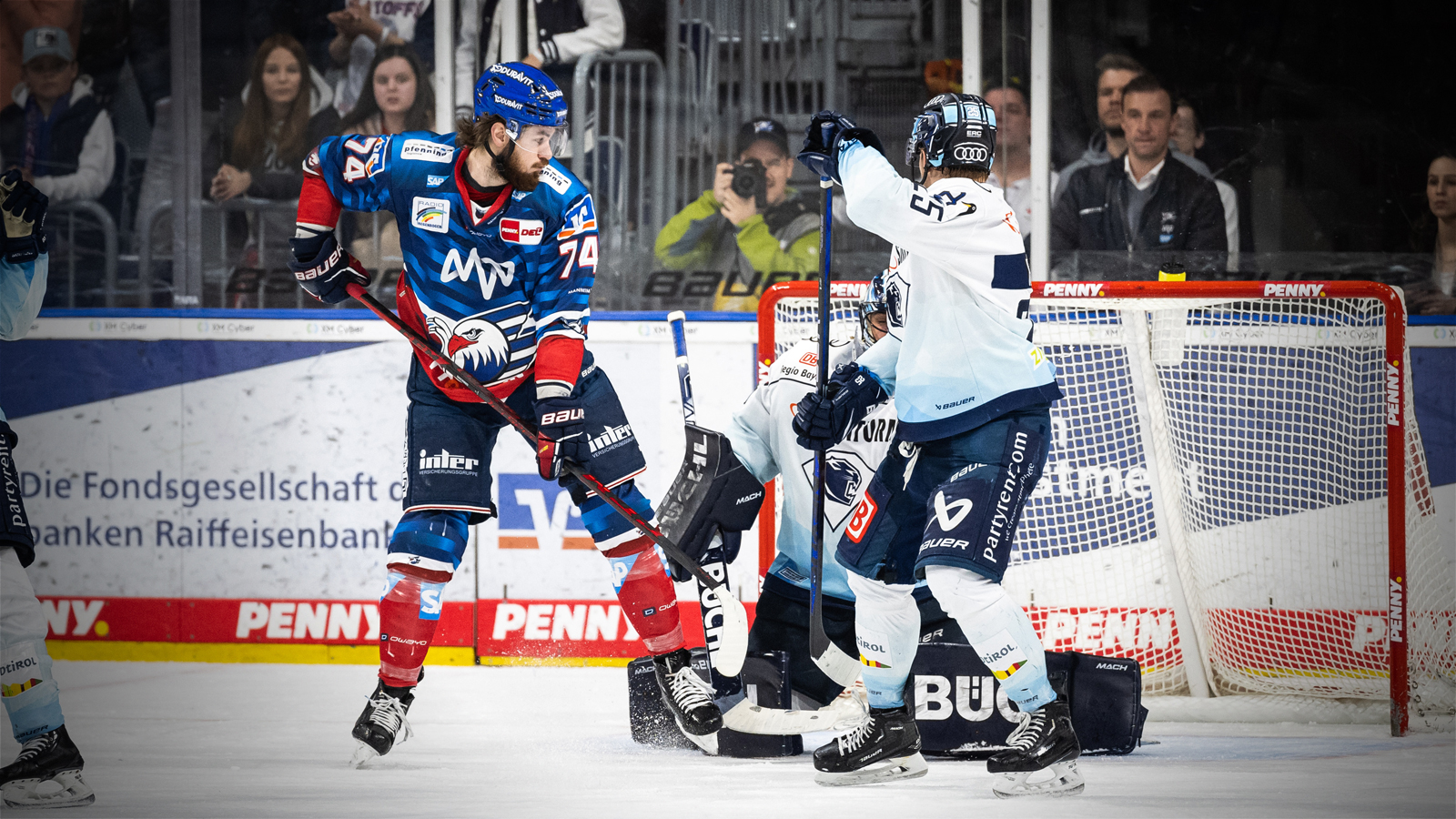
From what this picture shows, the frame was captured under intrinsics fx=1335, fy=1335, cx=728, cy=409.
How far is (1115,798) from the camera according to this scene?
9.11 ft

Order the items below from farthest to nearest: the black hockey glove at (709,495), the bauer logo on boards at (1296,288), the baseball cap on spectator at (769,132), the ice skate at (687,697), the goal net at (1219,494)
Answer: the baseball cap on spectator at (769,132), the goal net at (1219,494), the bauer logo on boards at (1296,288), the black hockey glove at (709,495), the ice skate at (687,697)

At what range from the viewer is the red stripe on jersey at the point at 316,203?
321 centimetres

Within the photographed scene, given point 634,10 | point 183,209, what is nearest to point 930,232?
point 634,10

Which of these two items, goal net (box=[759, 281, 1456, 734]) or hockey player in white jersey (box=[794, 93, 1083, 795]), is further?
goal net (box=[759, 281, 1456, 734])

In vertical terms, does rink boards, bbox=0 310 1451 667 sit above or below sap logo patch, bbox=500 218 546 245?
below

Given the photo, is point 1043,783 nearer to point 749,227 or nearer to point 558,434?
point 558,434

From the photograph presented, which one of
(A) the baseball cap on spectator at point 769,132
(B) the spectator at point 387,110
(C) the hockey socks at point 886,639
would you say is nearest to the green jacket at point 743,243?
(A) the baseball cap on spectator at point 769,132

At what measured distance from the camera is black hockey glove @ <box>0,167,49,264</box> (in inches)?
108

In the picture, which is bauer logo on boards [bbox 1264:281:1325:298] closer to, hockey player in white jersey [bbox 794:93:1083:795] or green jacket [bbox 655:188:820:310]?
hockey player in white jersey [bbox 794:93:1083:795]

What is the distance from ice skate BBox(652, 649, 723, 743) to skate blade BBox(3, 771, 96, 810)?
1.31m

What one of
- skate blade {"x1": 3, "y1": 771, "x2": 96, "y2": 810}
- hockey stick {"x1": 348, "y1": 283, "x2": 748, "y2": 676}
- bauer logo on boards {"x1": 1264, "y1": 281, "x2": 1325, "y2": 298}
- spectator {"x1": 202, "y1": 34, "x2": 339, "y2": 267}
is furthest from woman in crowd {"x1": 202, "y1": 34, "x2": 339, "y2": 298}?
bauer logo on boards {"x1": 1264, "y1": 281, "x2": 1325, "y2": 298}

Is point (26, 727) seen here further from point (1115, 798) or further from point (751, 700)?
point (1115, 798)

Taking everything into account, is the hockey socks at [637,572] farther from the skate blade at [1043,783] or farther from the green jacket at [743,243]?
the green jacket at [743,243]

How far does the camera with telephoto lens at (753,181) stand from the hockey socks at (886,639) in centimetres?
222
